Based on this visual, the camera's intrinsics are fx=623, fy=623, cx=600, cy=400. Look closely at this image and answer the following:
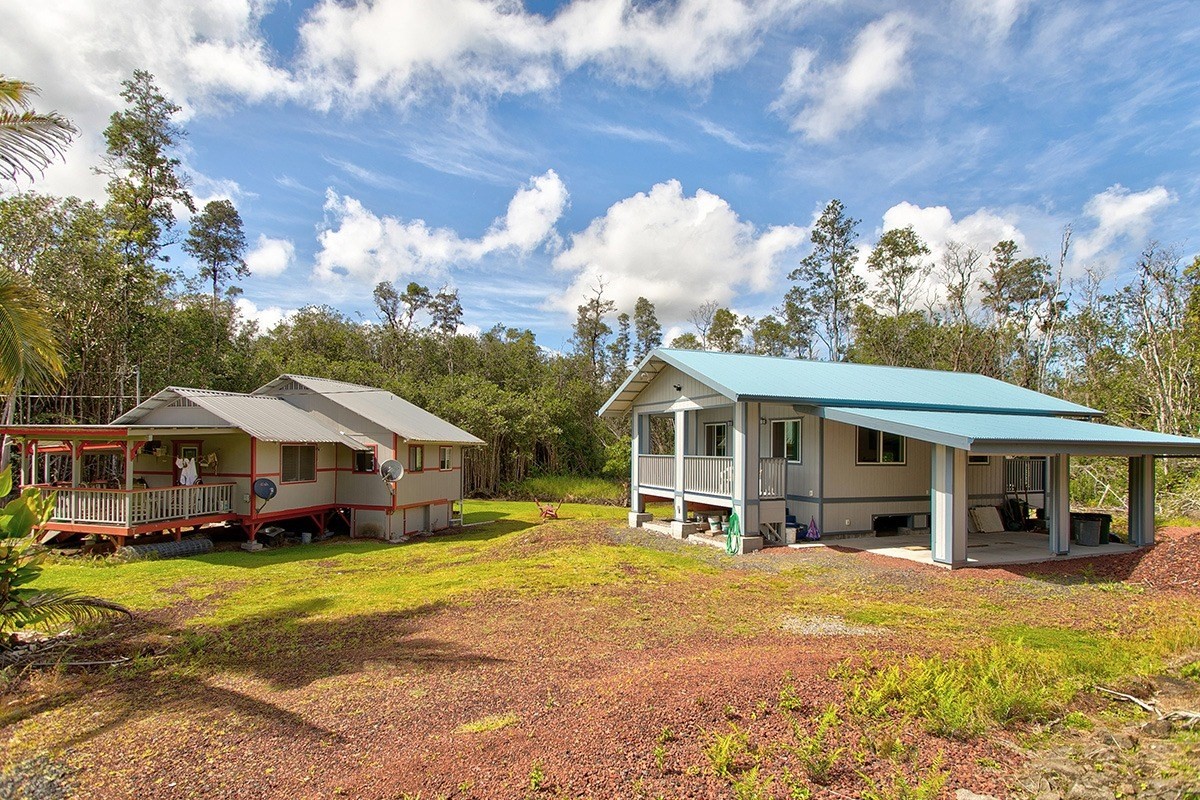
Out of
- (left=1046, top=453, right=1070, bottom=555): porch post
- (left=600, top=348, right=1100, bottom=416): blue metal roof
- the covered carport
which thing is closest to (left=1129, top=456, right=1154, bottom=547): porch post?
the covered carport

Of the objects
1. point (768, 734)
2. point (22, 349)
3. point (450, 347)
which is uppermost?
point (450, 347)

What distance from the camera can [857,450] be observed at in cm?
1577

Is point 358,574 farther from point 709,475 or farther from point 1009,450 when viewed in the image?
point 1009,450

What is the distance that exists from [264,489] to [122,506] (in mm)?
2900

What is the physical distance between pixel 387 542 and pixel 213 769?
534 inches

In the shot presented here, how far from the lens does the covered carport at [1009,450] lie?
1173 cm

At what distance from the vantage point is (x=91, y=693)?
20.3 feet

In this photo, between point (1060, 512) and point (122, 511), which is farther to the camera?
point (122, 511)

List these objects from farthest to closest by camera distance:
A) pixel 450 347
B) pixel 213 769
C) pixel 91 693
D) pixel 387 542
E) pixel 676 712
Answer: pixel 450 347
pixel 387 542
pixel 91 693
pixel 676 712
pixel 213 769

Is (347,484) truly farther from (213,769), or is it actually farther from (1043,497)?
(1043,497)

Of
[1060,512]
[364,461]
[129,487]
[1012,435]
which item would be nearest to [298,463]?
[364,461]

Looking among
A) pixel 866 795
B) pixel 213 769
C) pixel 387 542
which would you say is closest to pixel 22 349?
pixel 213 769

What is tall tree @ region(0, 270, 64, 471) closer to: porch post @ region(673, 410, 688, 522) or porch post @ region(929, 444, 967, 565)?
porch post @ region(673, 410, 688, 522)

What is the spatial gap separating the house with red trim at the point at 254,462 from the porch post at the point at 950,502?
42.8ft
